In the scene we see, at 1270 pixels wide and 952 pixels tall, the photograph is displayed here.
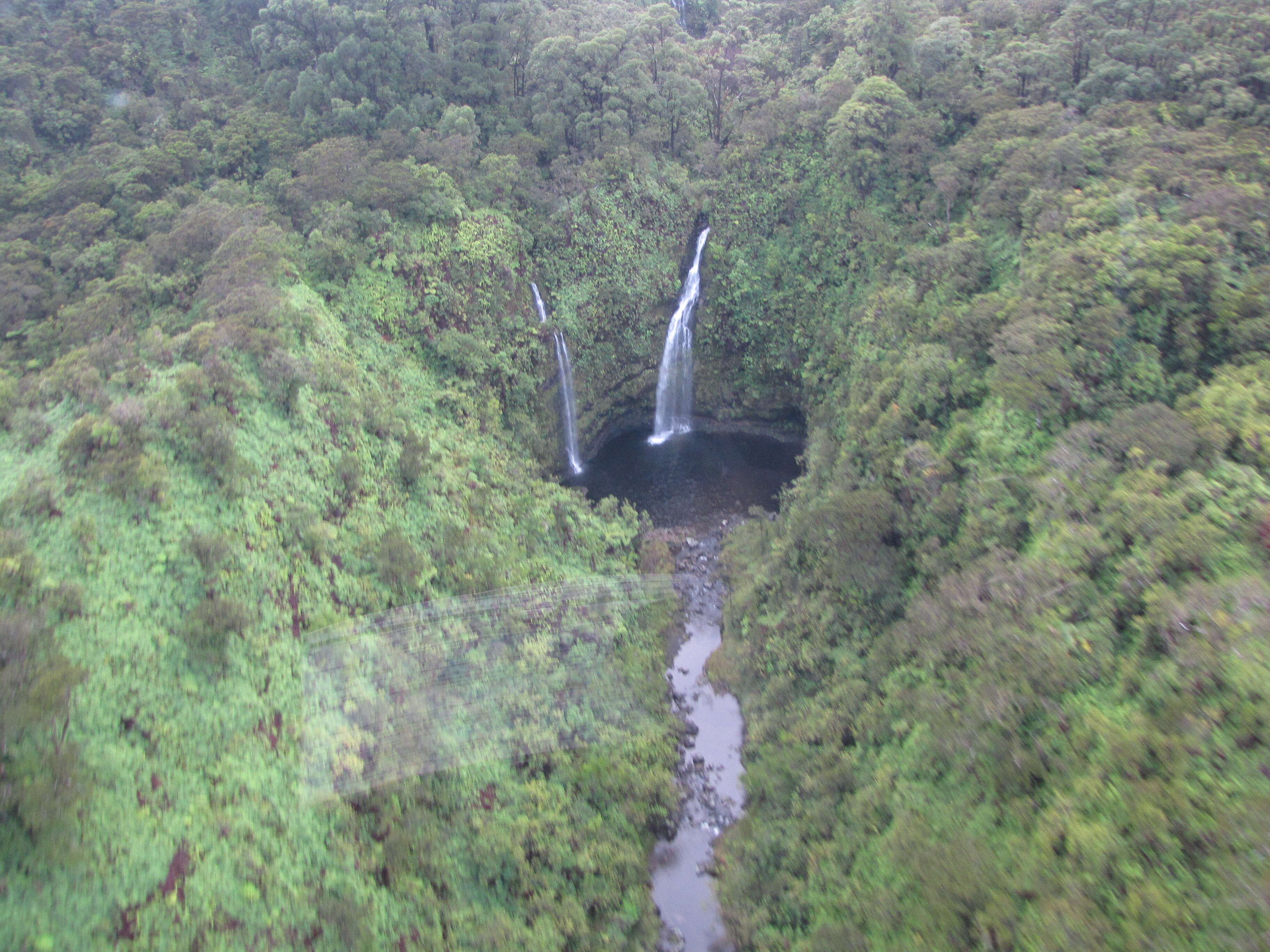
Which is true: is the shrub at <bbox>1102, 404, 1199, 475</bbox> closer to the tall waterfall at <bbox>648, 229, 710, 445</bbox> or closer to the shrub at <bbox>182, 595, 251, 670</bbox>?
the shrub at <bbox>182, 595, 251, 670</bbox>

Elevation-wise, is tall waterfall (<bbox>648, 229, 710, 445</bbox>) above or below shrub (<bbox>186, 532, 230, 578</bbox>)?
below

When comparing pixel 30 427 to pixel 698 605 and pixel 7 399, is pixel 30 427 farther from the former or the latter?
pixel 698 605

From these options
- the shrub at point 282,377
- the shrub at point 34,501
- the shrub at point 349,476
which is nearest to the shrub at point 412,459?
the shrub at point 349,476

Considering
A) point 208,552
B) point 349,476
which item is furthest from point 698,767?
point 208,552

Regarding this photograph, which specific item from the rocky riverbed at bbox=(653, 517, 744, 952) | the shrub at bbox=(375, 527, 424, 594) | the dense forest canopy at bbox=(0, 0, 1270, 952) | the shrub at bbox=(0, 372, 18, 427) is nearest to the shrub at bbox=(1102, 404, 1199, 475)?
the dense forest canopy at bbox=(0, 0, 1270, 952)

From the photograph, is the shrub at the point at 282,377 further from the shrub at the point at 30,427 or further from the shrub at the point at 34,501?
the shrub at the point at 34,501

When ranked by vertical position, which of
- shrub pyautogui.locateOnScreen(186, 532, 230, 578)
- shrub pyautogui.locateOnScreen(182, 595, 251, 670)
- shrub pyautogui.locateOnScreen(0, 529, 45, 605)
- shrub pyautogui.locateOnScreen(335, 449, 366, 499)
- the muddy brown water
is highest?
shrub pyautogui.locateOnScreen(0, 529, 45, 605)
